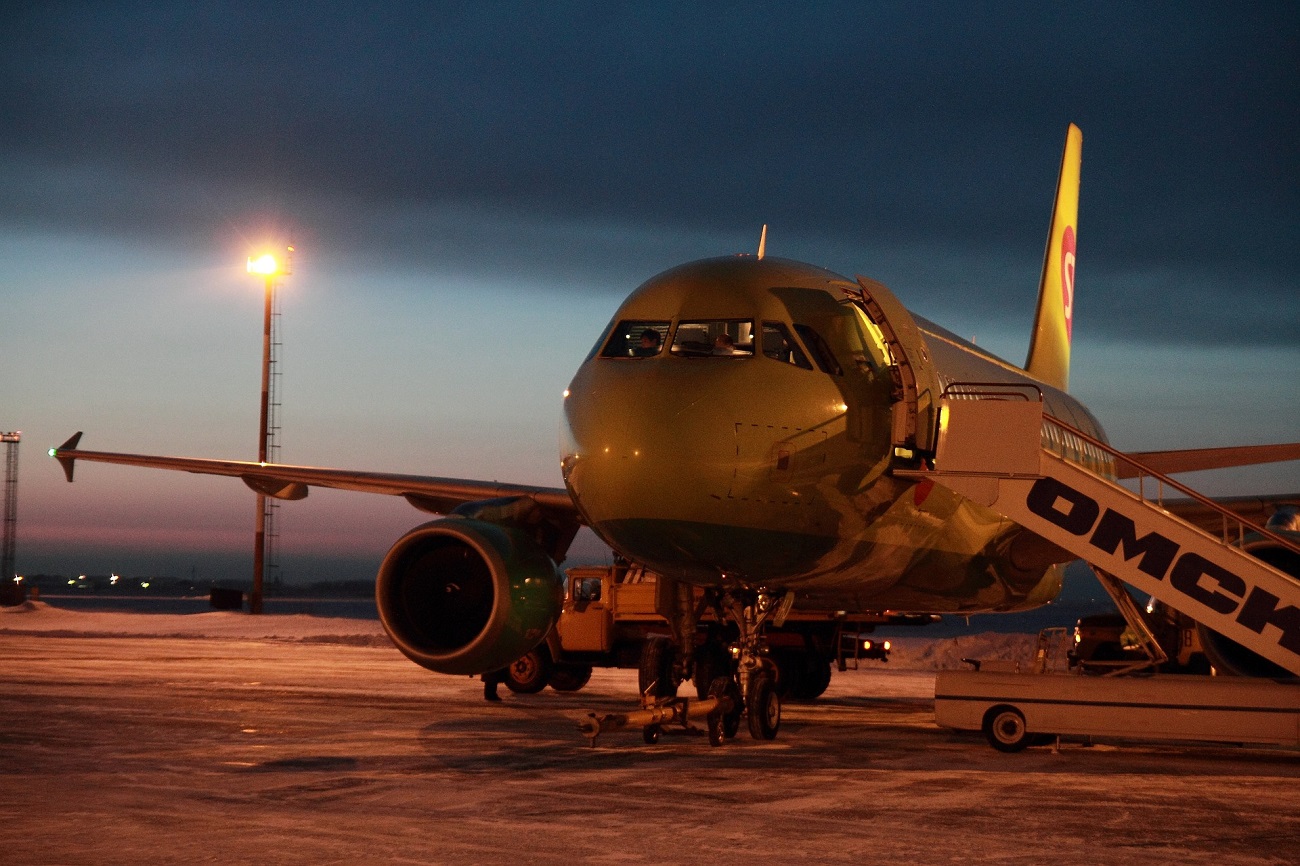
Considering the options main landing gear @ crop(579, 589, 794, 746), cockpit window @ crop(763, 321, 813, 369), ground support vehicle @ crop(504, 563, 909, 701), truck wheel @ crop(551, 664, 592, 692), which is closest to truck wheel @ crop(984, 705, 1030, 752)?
main landing gear @ crop(579, 589, 794, 746)

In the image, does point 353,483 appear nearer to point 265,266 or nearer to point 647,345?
point 647,345

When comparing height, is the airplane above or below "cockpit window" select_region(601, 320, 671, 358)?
below

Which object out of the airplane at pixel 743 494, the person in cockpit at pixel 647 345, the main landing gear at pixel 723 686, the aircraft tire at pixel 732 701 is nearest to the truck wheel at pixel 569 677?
the airplane at pixel 743 494

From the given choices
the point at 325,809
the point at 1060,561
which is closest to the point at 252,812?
the point at 325,809

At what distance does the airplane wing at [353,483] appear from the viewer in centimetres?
1619

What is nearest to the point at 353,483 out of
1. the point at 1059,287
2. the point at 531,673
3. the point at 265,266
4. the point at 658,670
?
the point at 531,673

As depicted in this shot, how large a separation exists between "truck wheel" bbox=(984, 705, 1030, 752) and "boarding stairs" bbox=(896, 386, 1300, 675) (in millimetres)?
1705

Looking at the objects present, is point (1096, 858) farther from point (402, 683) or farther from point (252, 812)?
point (402, 683)

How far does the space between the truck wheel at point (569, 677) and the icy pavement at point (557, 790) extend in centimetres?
224

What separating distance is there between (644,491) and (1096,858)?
13.3 ft

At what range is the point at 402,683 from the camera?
22234 mm

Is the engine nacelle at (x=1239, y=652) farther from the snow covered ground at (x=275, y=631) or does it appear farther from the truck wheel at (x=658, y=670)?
the snow covered ground at (x=275, y=631)

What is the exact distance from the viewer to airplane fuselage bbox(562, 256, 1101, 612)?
1070 centimetres

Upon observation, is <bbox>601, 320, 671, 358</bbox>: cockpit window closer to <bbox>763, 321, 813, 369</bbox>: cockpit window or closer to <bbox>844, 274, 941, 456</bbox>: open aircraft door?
<bbox>763, 321, 813, 369</bbox>: cockpit window
